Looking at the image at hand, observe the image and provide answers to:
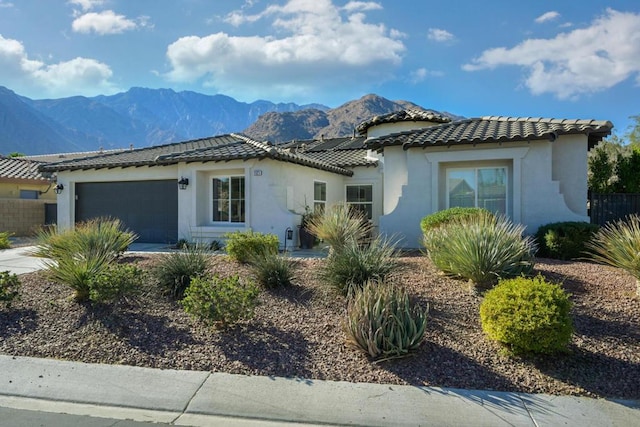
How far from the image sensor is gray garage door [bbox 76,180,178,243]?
16391 millimetres

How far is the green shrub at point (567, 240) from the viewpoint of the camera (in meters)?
10.4

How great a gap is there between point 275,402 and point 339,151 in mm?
18957

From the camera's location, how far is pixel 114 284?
6.85 m

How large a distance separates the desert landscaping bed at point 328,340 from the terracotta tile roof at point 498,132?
515 centimetres

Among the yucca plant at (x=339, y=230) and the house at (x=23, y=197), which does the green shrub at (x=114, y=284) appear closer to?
the yucca plant at (x=339, y=230)

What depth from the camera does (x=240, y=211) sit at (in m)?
15.1

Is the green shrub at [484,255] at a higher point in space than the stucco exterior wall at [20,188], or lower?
lower

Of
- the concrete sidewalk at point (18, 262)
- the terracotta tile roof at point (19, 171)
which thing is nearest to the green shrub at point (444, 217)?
the concrete sidewalk at point (18, 262)

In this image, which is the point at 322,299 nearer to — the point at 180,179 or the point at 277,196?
the point at 277,196

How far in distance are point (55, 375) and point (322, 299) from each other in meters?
3.95

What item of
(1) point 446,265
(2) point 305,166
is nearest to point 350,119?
(2) point 305,166

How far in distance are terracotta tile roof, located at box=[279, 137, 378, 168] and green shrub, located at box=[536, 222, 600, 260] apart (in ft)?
27.7

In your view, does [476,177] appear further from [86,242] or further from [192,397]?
[192,397]

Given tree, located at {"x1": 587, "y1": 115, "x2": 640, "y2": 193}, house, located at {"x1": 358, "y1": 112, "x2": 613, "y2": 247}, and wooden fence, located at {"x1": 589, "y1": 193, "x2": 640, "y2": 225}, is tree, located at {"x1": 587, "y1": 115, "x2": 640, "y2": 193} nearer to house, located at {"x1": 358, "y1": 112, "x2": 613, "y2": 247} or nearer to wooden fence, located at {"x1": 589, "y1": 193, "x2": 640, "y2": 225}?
wooden fence, located at {"x1": 589, "y1": 193, "x2": 640, "y2": 225}
